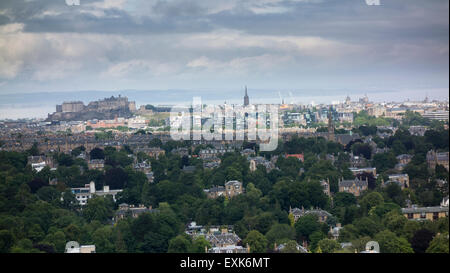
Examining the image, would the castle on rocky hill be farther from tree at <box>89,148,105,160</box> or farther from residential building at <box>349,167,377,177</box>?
residential building at <box>349,167,377,177</box>

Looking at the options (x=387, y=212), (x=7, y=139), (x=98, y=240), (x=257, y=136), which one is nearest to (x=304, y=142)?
(x=257, y=136)

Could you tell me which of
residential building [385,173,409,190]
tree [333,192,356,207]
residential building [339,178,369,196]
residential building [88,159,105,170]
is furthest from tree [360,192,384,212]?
residential building [88,159,105,170]

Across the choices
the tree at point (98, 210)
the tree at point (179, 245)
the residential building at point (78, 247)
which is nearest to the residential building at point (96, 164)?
the tree at point (98, 210)

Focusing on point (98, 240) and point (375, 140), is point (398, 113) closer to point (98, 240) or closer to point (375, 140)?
point (375, 140)

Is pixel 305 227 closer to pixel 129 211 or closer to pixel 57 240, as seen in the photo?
pixel 57 240

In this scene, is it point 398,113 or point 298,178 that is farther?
point 398,113

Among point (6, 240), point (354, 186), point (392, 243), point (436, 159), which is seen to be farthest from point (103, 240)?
point (436, 159)
